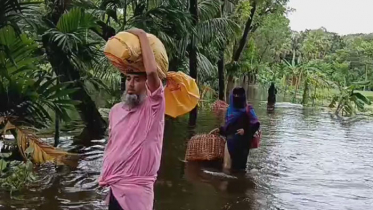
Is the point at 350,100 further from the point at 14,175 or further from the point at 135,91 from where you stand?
the point at 135,91

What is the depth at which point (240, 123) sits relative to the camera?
8.63 metres

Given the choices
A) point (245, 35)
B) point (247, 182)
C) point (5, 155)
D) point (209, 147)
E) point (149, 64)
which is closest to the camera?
point (149, 64)

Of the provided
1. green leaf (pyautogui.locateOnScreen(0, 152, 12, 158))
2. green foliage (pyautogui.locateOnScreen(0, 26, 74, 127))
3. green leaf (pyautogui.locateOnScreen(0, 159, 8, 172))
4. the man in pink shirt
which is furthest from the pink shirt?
green leaf (pyautogui.locateOnScreen(0, 152, 12, 158))

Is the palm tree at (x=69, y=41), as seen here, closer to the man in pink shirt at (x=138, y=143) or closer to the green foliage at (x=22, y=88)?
the green foliage at (x=22, y=88)

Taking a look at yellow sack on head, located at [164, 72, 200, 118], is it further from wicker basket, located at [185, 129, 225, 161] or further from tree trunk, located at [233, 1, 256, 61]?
tree trunk, located at [233, 1, 256, 61]

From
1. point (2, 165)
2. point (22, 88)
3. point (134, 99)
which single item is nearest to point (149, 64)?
point (134, 99)

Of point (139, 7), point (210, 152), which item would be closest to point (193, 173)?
point (210, 152)

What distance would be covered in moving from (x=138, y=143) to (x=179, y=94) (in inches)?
23.2

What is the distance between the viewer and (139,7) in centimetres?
1255

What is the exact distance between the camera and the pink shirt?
3.10 meters

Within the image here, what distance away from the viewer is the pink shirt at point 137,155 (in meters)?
3.10

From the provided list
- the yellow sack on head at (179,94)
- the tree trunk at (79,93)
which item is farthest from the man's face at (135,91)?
the tree trunk at (79,93)

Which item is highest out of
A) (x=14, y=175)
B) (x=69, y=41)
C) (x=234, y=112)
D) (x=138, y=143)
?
(x=69, y=41)

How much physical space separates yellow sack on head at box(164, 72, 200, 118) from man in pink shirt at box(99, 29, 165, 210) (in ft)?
1.24
